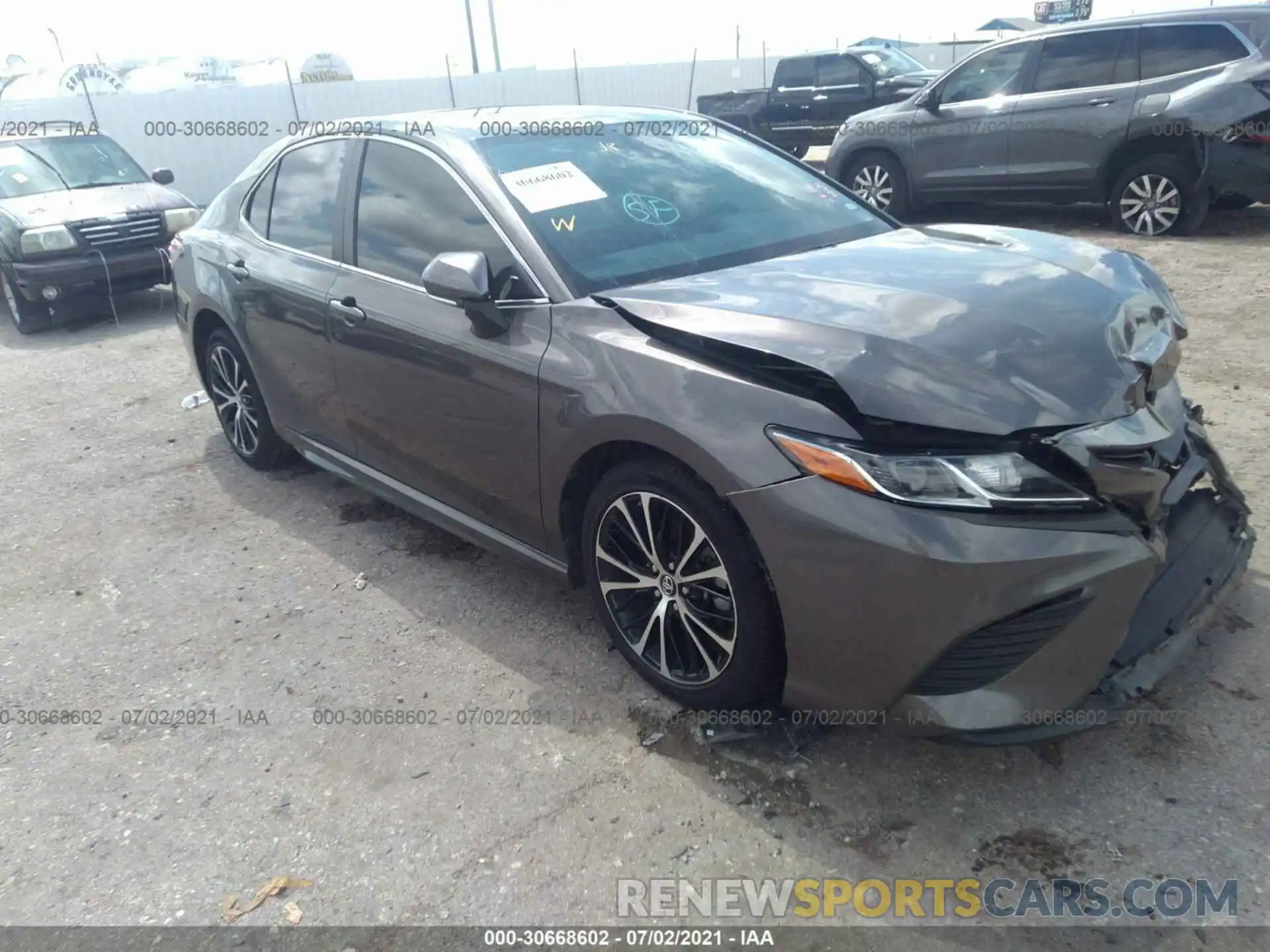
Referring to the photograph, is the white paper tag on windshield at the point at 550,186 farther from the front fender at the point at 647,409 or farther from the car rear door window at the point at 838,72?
the car rear door window at the point at 838,72

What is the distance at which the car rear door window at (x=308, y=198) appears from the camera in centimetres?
395

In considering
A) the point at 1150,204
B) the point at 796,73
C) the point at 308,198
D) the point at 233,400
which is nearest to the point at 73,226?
the point at 233,400

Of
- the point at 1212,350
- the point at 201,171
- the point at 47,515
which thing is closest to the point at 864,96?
the point at 1212,350

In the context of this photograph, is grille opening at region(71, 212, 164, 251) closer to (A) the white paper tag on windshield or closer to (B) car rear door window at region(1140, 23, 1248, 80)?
(A) the white paper tag on windshield

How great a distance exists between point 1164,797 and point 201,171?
69.7ft

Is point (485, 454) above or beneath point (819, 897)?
above

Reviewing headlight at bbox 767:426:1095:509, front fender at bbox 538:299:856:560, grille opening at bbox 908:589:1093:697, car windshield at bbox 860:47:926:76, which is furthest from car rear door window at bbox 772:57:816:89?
grille opening at bbox 908:589:1093:697

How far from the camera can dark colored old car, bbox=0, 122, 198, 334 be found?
28.6 feet

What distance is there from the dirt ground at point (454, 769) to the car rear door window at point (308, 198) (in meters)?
1.30

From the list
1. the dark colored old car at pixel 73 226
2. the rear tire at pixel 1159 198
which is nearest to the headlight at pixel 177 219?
the dark colored old car at pixel 73 226

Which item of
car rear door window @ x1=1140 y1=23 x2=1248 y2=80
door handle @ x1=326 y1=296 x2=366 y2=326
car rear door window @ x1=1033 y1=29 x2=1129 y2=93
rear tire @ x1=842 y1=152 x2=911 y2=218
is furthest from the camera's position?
rear tire @ x1=842 y1=152 x2=911 y2=218

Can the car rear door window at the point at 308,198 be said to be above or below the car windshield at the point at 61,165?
above

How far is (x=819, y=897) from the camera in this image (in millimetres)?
2270

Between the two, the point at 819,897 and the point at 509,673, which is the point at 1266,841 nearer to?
the point at 819,897
